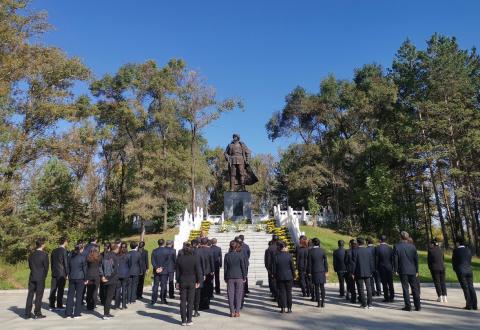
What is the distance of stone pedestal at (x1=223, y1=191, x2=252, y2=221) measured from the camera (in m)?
25.2

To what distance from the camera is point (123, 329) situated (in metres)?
7.50

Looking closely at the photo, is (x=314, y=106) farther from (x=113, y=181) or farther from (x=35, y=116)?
(x=35, y=116)

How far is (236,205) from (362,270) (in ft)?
53.4

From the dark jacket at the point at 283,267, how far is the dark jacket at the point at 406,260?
2636 mm

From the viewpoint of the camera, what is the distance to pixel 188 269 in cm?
818

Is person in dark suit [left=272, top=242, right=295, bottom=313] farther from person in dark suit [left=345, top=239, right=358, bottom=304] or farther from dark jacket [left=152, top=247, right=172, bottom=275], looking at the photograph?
dark jacket [left=152, top=247, right=172, bottom=275]

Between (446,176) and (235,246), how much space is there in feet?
87.9

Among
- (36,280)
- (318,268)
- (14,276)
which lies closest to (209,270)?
(318,268)

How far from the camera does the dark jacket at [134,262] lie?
34.2ft

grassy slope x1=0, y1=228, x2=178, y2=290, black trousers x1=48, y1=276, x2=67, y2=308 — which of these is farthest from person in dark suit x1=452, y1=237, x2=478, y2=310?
grassy slope x1=0, y1=228, x2=178, y2=290

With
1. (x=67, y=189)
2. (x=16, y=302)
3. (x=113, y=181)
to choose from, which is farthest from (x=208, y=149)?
(x=16, y=302)

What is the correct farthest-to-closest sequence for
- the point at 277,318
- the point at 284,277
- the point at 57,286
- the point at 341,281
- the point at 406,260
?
the point at 341,281 < the point at 57,286 < the point at 406,260 < the point at 284,277 < the point at 277,318

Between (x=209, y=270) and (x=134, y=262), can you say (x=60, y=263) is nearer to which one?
(x=134, y=262)

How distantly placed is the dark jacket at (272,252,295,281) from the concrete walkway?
2.78 ft
